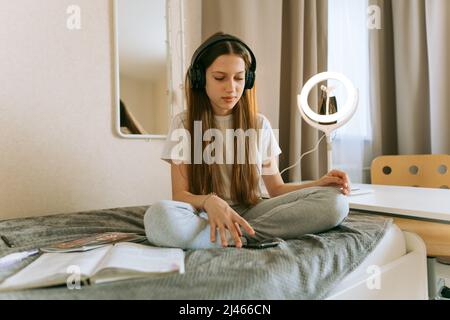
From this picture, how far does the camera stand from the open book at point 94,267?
0.48m

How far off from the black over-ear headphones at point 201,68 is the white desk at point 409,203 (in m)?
0.48

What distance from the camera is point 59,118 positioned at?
1257mm

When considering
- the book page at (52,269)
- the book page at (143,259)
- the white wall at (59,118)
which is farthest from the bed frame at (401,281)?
the white wall at (59,118)

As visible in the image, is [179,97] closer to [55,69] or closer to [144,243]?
[55,69]

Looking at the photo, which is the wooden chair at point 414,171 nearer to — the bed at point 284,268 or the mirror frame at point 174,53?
the bed at point 284,268

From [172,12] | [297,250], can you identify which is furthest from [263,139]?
[172,12]

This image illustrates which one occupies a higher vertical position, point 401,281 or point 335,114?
point 335,114

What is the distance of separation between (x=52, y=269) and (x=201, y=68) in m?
0.66

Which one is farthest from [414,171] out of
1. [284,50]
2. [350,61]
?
[284,50]

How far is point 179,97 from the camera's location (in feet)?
5.05

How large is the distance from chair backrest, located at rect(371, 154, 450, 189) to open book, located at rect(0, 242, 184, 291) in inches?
50.8

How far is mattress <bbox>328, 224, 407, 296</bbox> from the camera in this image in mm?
600

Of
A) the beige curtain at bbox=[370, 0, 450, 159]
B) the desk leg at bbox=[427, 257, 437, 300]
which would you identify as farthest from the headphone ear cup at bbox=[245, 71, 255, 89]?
the beige curtain at bbox=[370, 0, 450, 159]

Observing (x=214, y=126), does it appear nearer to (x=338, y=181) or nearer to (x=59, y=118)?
(x=338, y=181)
